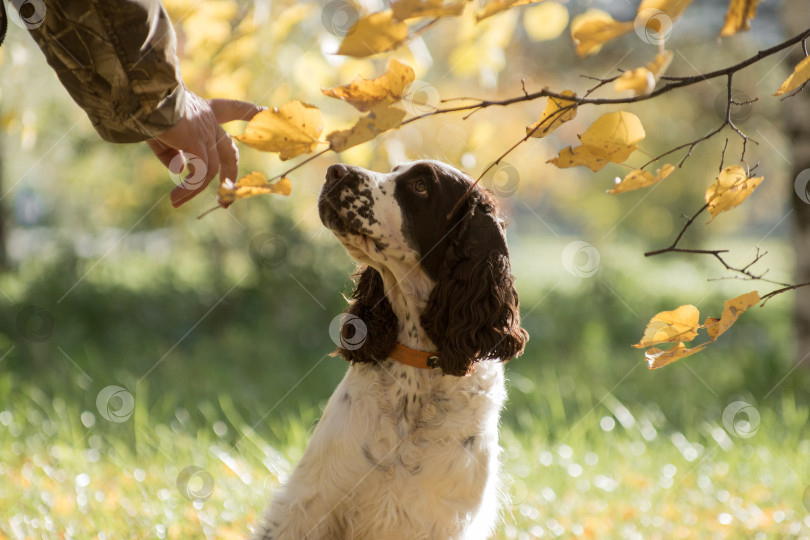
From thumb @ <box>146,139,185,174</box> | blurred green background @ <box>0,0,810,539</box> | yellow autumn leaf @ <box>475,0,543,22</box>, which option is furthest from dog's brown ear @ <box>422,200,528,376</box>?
yellow autumn leaf @ <box>475,0,543,22</box>

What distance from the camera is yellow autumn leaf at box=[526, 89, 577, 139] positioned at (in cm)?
146

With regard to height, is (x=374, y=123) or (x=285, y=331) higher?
(x=374, y=123)

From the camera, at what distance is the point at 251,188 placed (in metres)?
1.62

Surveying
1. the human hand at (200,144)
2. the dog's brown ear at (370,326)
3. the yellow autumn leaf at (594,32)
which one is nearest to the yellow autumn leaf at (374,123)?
the yellow autumn leaf at (594,32)

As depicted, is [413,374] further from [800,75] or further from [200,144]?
[800,75]

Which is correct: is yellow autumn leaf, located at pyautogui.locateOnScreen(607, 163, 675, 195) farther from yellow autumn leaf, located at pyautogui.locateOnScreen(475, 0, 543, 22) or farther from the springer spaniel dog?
the springer spaniel dog

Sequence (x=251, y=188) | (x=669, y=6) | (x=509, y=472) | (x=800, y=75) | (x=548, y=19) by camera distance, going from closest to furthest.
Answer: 1. (x=669, y=6)
2. (x=800, y=75)
3. (x=251, y=188)
4. (x=548, y=19)
5. (x=509, y=472)

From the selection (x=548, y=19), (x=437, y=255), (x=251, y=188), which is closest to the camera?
(x=251, y=188)

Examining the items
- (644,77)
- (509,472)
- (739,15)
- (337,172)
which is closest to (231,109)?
(337,172)

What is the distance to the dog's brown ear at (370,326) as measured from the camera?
94.8 inches

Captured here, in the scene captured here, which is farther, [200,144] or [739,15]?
[200,144]

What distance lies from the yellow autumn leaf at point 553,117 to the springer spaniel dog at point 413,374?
33.6 inches

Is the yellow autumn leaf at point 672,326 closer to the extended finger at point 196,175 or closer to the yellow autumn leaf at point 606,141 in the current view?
the yellow autumn leaf at point 606,141

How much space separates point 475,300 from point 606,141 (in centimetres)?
95
